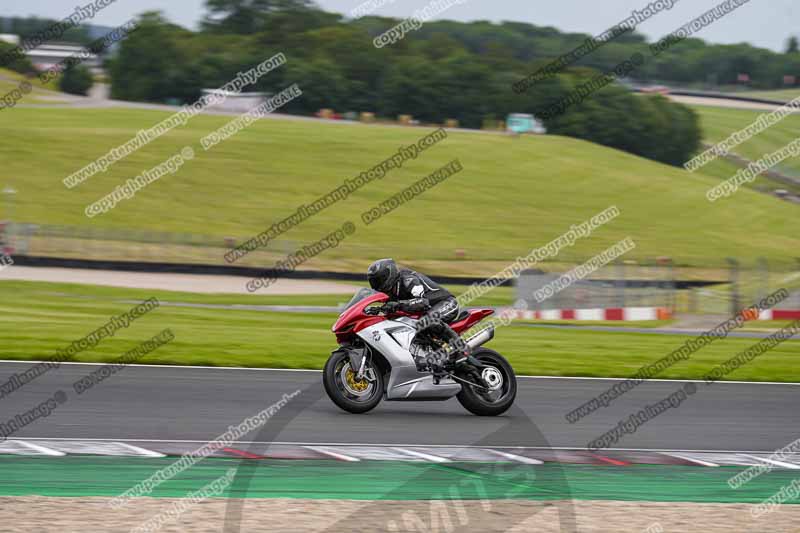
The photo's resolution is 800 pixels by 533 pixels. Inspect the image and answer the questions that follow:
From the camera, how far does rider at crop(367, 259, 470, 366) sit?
1097 centimetres

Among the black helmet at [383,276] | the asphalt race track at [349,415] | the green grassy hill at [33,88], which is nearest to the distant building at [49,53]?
the green grassy hill at [33,88]

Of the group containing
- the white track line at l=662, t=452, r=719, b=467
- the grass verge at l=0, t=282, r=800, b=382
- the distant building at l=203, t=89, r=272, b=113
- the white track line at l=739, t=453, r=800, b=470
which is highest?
the distant building at l=203, t=89, r=272, b=113

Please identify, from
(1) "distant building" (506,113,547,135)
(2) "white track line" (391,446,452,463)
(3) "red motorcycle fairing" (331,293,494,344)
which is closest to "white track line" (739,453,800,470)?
(2) "white track line" (391,446,452,463)

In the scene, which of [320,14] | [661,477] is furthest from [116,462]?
[320,14]

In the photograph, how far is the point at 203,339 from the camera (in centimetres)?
1864

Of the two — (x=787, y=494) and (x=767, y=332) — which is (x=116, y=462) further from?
(x=767, y=332)

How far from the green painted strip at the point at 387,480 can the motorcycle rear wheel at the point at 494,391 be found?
210 cm

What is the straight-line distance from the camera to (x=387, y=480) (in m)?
8.36

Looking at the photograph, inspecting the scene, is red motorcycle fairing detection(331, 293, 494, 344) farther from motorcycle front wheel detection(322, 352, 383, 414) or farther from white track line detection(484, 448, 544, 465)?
white track line detection(484, 448, 544, 465)

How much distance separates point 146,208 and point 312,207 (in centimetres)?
827

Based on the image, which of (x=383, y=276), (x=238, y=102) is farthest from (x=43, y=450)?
(x=238, y=102)

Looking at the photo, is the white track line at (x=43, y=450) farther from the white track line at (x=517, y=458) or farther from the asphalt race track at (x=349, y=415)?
the white track line at (x=517, y=458)

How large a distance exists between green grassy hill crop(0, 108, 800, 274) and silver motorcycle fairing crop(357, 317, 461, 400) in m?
29.9

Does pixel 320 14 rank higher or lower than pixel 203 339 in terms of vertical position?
higher
